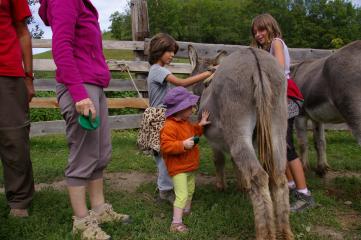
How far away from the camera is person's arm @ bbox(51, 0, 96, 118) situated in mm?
2668

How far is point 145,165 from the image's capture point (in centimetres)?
563

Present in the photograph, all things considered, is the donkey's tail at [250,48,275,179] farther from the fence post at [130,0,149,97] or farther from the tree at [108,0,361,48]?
the tree at [108,0,361,48]

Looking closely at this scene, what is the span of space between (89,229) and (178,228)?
30.8 inches

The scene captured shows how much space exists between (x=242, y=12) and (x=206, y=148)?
62798 mm

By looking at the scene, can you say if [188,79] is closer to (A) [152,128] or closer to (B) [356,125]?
(A) [152,128]

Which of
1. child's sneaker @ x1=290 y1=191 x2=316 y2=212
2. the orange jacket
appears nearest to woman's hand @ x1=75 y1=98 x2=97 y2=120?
the orange jacket

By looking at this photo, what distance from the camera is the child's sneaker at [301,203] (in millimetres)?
3762

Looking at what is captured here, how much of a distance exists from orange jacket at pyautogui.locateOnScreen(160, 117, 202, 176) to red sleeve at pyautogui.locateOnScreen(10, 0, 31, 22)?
166 cm

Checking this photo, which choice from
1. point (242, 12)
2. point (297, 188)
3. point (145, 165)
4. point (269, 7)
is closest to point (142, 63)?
point (145, 165)

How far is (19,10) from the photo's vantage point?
11.2 feet

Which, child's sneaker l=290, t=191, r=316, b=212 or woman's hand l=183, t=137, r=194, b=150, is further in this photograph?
child's sneaker l=290, t=191, r=316, b=212

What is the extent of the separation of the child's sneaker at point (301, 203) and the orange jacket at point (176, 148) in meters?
1.17

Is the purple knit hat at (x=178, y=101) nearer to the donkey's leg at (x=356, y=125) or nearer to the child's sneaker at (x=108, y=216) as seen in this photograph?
the child's sneaker at (x=108, y=216)

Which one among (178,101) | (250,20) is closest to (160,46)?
(178,101)
